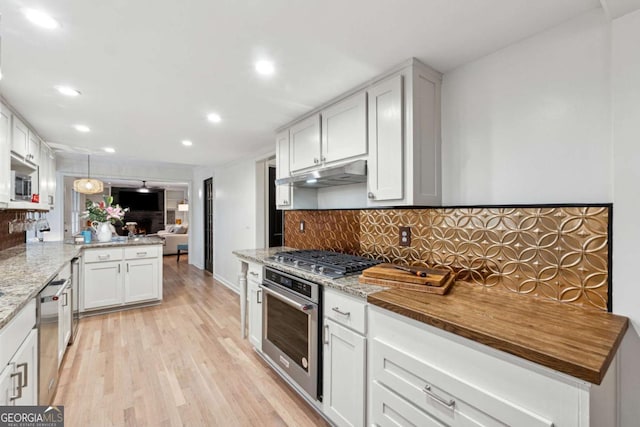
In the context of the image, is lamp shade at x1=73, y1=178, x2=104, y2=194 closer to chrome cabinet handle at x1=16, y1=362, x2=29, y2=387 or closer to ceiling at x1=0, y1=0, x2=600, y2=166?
ceiling at x1=0, y1=0, x2=600, y2=166

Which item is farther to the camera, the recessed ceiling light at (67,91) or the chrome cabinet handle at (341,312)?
the recessed ceiling light at (67,91)

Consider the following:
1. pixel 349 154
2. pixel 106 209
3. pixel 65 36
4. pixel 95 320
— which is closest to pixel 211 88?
pixel 65 36

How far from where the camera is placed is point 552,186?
1.37 m

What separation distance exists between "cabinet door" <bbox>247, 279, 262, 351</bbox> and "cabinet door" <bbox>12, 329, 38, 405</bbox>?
52.8 inches

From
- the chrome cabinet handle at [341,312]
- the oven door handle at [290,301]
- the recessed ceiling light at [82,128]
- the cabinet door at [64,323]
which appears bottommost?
→ the cabinet door at [64,323]

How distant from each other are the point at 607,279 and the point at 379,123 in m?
1.34

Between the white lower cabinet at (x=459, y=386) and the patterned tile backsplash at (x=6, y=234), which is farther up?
the patterned tile backsplash at (x=6, y=234)

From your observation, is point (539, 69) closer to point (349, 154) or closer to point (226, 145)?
point (349, 154)

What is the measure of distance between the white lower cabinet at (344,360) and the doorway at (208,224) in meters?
4.90

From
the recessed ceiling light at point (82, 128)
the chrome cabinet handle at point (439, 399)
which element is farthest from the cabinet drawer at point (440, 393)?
the recessed ceiling light at point (82, 128)

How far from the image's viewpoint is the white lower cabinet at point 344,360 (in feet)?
4.81

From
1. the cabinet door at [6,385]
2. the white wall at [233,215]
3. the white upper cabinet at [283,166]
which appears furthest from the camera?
the white wall at [233,215]

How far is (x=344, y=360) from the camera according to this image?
5.14 feet

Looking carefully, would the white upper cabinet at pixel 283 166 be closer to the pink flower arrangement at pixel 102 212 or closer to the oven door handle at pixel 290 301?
the oven door handle at pixel 290 301
